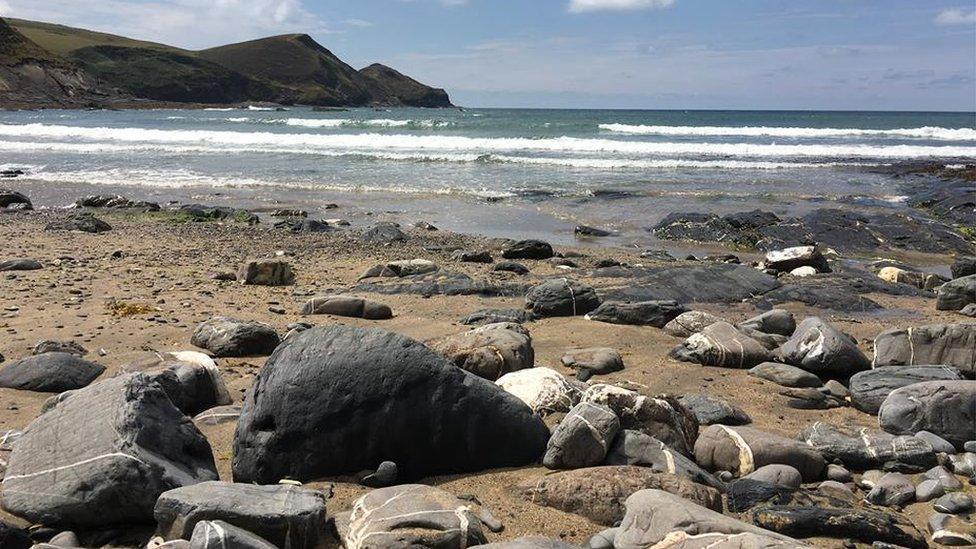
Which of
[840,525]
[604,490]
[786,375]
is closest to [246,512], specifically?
[604,490]

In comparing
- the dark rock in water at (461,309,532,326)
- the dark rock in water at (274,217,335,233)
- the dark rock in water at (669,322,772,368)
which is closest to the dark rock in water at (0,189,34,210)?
the dark rock in water at (274,217,335,233)

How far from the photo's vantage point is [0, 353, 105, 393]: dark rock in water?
16.9ft

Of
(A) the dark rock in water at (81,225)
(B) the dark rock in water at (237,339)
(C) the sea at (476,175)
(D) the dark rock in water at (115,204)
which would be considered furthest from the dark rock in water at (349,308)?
(D) the dark rock in water at (115,204)

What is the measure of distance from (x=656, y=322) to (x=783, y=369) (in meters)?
1.64

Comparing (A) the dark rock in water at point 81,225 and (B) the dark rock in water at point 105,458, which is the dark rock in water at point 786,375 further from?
(A) the dark rock in water at point 81,225

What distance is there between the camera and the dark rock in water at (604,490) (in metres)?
3.57

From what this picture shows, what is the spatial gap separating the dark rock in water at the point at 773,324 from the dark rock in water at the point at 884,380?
158 centimetres

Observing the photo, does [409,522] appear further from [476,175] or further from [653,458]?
[476,175]

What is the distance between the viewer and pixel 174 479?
11.2ft

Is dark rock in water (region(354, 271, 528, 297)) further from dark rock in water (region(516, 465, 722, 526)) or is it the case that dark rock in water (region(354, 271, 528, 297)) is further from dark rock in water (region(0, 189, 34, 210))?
dark rock in water (region(0, 189, 34, 210))

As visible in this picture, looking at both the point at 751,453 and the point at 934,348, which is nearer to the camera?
the point at 751,453

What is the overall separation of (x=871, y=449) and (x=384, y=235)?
29.8 ft

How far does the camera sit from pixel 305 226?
13.6 meters

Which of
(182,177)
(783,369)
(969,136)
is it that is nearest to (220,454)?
(783,369)
